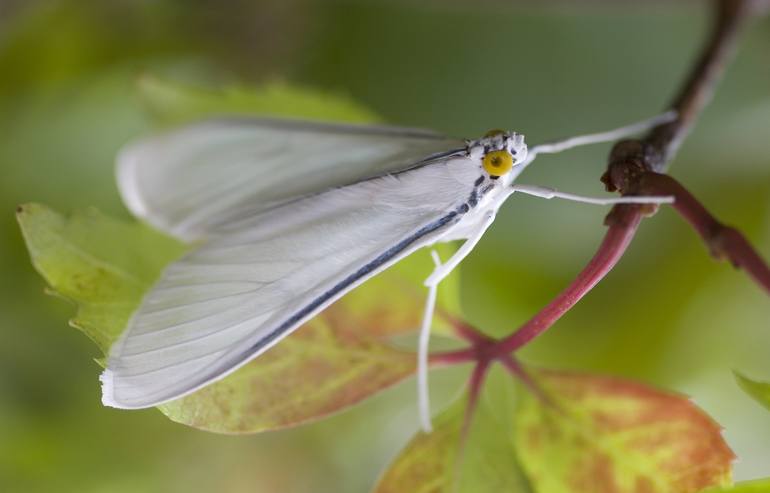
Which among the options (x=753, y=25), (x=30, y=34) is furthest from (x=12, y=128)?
(x=753, y=25)

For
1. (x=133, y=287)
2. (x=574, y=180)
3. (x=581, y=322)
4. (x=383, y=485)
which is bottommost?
(x=383, y=485)

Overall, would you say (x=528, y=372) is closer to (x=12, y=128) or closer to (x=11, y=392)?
(x=11, y=392)

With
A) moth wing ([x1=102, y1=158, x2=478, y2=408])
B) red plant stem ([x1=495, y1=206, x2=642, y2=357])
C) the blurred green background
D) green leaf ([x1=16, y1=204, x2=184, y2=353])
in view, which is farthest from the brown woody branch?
the blurred green background

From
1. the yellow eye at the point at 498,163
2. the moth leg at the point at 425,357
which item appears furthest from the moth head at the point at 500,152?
the moth leg at the point at 425,357

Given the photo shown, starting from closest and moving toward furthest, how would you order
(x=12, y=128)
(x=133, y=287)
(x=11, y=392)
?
(x=133, y=287), (x=11, y=392), (x=12, y=128)

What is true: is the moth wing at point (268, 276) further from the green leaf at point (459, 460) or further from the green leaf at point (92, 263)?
the green leaf at point (459, 460)

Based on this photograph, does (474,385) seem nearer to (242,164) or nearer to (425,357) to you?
(425,357)
